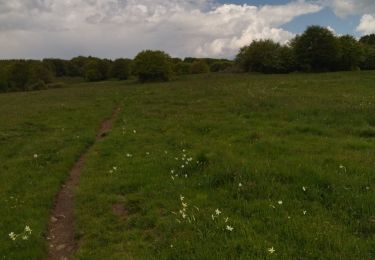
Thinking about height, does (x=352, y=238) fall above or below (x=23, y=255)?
above

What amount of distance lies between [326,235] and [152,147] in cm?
1080

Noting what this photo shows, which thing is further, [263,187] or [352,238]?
[263,187]

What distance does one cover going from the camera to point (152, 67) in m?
89.2

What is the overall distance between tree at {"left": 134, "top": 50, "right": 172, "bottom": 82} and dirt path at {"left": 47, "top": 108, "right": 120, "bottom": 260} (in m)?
74.9

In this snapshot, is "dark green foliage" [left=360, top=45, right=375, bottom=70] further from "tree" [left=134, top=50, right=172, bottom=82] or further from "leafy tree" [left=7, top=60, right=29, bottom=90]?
"leafy tree" [left=7, top=60, right=29, bottom=90]

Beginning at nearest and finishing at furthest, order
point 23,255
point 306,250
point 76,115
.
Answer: point 306,250
point 23,255
point 76,115

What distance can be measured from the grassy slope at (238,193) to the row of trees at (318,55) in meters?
69.5

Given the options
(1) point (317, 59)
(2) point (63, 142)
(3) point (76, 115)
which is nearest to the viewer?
(2) point (63, 142)

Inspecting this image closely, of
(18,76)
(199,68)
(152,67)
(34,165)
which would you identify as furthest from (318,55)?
(34,165)

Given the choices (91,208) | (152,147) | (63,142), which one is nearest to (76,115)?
(63,142)

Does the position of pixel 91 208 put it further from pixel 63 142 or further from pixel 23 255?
pixel 63 142

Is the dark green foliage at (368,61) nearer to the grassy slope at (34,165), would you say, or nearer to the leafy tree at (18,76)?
the grassy slope at (34,165)

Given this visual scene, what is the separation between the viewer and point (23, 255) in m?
9.07

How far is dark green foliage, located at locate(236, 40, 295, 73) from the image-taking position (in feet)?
307
